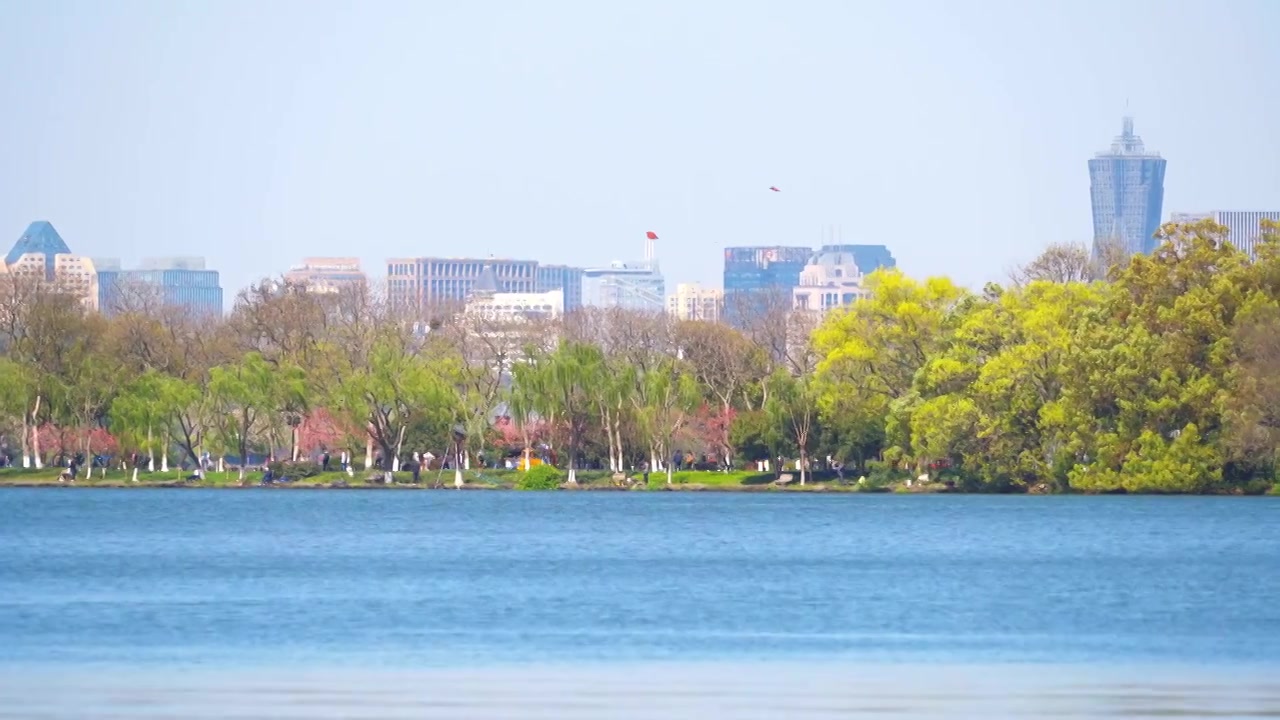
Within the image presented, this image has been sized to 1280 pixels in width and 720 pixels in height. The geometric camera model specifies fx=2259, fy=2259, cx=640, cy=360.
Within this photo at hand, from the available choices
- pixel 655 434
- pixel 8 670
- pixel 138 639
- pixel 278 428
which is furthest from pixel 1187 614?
pixel 278 428

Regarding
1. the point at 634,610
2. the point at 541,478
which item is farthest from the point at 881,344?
the point at 634,610

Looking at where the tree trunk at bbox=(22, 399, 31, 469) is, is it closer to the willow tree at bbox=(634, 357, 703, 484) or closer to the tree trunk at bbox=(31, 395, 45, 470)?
the tree trunk at bbox=(31, 395, 45, 470)

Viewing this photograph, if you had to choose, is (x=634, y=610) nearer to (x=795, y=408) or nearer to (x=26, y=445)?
(x=795, y=408)

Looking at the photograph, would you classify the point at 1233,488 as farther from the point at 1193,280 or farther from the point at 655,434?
the point at 655,434

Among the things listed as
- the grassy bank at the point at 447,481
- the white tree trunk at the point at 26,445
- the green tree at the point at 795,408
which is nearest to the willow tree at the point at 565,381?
the grassy bank at the point at 447,481

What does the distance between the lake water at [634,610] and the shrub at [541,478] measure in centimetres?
1642

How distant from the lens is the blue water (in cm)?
2777

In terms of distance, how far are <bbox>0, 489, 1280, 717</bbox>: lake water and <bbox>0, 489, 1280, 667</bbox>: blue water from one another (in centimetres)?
12

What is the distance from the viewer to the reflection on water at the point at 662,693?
68.9ft

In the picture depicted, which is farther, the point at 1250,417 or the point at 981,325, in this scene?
the point at 981,325

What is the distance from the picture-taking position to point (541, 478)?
255ft

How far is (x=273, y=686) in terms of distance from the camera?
23125 mm

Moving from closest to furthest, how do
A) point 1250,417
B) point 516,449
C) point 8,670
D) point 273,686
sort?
1. point 273,686
2. point 8,670
3. point 1250,417
4. point 516,449

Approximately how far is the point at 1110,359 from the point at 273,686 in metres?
45.2
